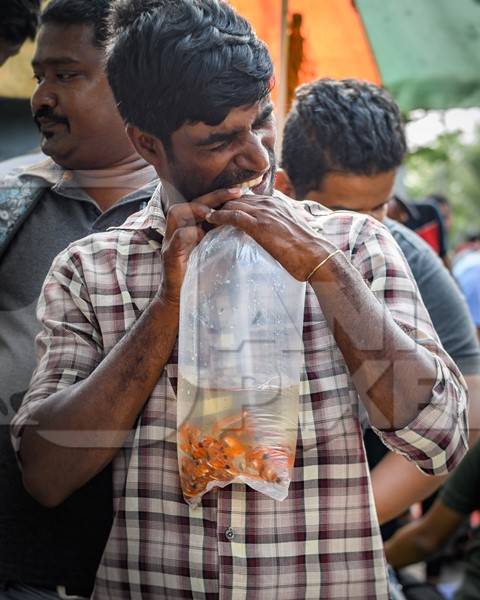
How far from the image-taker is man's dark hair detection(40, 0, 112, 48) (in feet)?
6.35

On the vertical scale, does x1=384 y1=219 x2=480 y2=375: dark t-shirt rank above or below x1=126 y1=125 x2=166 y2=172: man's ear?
below

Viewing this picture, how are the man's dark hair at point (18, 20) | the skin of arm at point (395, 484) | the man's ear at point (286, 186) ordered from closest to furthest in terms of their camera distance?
the man's dark hair at point (18, 20) → the skin of arm at point (395, 484) → the man's ear at point (286, 186)

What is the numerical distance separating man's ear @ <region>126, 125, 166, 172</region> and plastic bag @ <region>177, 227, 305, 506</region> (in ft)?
0.70

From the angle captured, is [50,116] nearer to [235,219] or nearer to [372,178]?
[235,219]

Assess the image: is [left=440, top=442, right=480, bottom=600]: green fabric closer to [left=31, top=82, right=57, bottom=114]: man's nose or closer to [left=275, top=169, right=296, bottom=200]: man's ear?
[left=275, top=169, right=296, bottom=200]: man's ear

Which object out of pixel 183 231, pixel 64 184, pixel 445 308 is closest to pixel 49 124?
pixel 64 184

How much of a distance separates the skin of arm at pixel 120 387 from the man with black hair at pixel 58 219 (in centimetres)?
21

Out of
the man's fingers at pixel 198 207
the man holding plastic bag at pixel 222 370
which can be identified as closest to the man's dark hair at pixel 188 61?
the man holding plastic bag at pixel 222 370

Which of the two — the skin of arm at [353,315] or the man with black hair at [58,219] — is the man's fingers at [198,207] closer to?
the skin of arm at [353,315]

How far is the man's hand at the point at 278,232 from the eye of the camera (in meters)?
1.48

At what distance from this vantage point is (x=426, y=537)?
113 inches

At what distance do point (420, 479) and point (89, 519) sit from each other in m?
0.97

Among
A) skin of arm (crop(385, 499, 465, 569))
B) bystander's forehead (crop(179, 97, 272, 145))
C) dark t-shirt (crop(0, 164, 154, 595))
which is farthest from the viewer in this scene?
skin of arm (crop(385, 499, 465, 569))

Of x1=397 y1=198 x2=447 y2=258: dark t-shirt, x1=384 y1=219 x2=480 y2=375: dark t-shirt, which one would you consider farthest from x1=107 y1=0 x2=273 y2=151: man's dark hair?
x1=397 y1=198 x2=447 y2=258: dark t-shirt
